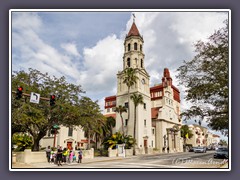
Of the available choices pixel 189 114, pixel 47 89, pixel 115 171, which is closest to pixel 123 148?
pixel 47 89

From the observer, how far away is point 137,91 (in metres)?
40.8

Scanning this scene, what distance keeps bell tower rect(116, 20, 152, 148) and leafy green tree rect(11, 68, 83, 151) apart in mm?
20398

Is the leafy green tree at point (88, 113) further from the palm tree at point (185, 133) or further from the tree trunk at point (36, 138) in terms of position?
the palm tree at point (185, 133)

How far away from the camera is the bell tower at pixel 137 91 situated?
41219mm

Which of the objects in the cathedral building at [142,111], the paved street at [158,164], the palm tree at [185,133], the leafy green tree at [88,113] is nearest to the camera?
the paved street at [158,164]

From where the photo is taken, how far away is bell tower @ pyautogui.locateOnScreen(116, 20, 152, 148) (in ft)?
135

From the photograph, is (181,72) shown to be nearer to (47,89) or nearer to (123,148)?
(47,89)

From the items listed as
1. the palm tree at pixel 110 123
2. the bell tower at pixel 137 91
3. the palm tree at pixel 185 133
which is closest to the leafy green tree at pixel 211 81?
the bell tower at pixel 137 91

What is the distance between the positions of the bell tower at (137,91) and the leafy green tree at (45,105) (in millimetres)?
20398

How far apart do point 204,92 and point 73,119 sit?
489 inches

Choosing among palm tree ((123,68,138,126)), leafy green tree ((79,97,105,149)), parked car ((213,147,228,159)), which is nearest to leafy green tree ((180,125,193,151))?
palm tree ((123,68,138,126))

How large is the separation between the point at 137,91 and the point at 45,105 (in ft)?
75.1
